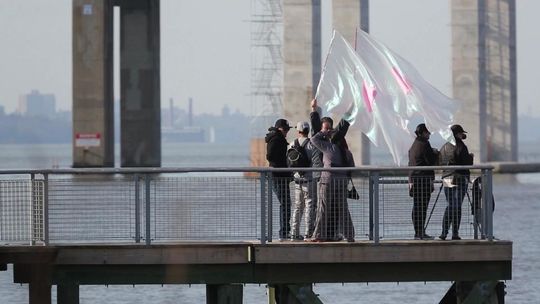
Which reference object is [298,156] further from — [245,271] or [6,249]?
[6,249]

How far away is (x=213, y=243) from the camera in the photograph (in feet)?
79.8

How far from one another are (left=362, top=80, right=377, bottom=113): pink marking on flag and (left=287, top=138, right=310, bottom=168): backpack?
3.47 feet

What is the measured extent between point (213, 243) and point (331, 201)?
1687mm

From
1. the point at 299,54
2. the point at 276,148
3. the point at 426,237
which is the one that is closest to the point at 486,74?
the point at 299,54

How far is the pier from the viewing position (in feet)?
79.2

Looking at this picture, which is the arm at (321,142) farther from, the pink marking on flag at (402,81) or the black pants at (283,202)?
the pink marking on flag at (402,81)

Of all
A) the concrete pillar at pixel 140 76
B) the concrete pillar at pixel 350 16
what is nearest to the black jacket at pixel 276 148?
the concrete pillar at pixel 140 76

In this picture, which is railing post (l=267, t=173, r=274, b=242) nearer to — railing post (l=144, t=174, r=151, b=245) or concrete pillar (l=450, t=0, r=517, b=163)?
railing post (l=144, t=174, r=151, b=245)

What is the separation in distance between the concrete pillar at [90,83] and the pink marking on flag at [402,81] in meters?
51.8

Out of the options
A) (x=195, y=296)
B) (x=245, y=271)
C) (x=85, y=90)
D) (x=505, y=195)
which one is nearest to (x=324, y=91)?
(x=245, y=271)

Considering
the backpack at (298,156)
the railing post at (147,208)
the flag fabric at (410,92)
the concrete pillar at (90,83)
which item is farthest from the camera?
the concrete pillar at (90,83)

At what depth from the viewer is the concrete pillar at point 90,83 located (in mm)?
76688

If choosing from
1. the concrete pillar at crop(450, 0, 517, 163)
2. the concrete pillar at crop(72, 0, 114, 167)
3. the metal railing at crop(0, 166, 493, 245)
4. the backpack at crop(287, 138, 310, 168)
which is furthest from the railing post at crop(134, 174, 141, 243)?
the concrete pillar at crop(450, 0, 517, 163)

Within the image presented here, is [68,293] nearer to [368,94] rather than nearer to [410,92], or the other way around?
[368,94]
